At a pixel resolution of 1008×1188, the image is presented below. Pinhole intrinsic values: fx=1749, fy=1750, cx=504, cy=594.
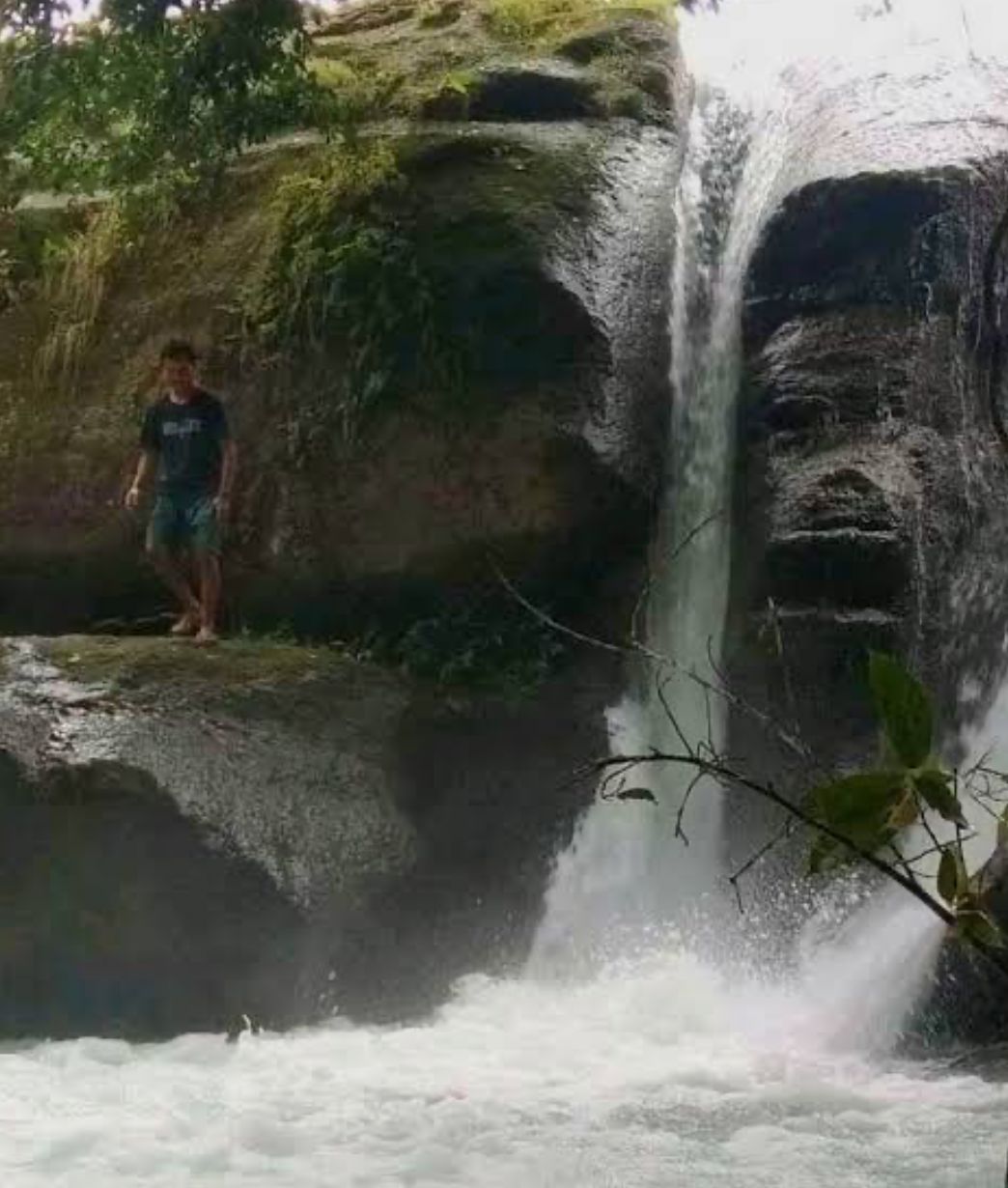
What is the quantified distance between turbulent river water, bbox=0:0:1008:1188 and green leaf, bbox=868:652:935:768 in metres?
2.29

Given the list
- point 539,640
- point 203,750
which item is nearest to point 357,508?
point 539,640

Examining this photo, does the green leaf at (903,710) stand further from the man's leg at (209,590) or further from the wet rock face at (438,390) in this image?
the wet rock face at (438,390)

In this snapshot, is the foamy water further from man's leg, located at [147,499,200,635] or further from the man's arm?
the man's arm

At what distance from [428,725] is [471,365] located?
6.70 ft

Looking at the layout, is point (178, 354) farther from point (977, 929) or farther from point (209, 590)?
point (977, 929)

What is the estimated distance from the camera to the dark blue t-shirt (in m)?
8.88

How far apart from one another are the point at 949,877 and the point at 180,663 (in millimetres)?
5942

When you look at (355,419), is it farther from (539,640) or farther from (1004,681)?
(1004,681)

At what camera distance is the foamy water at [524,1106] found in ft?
14.9

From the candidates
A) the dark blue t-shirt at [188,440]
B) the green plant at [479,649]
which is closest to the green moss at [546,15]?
the dark blue t-shirt at [188,440]

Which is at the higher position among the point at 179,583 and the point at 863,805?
the point at 179,583

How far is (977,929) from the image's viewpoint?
2.37 meters

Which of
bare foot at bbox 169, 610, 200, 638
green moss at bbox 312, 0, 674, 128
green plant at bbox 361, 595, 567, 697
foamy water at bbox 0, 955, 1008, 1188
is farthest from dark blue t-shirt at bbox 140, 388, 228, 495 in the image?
foamy water at bbox 0, 955, 1008, 1188

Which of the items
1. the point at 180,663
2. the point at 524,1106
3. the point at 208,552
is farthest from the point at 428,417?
the point at 524,1106
